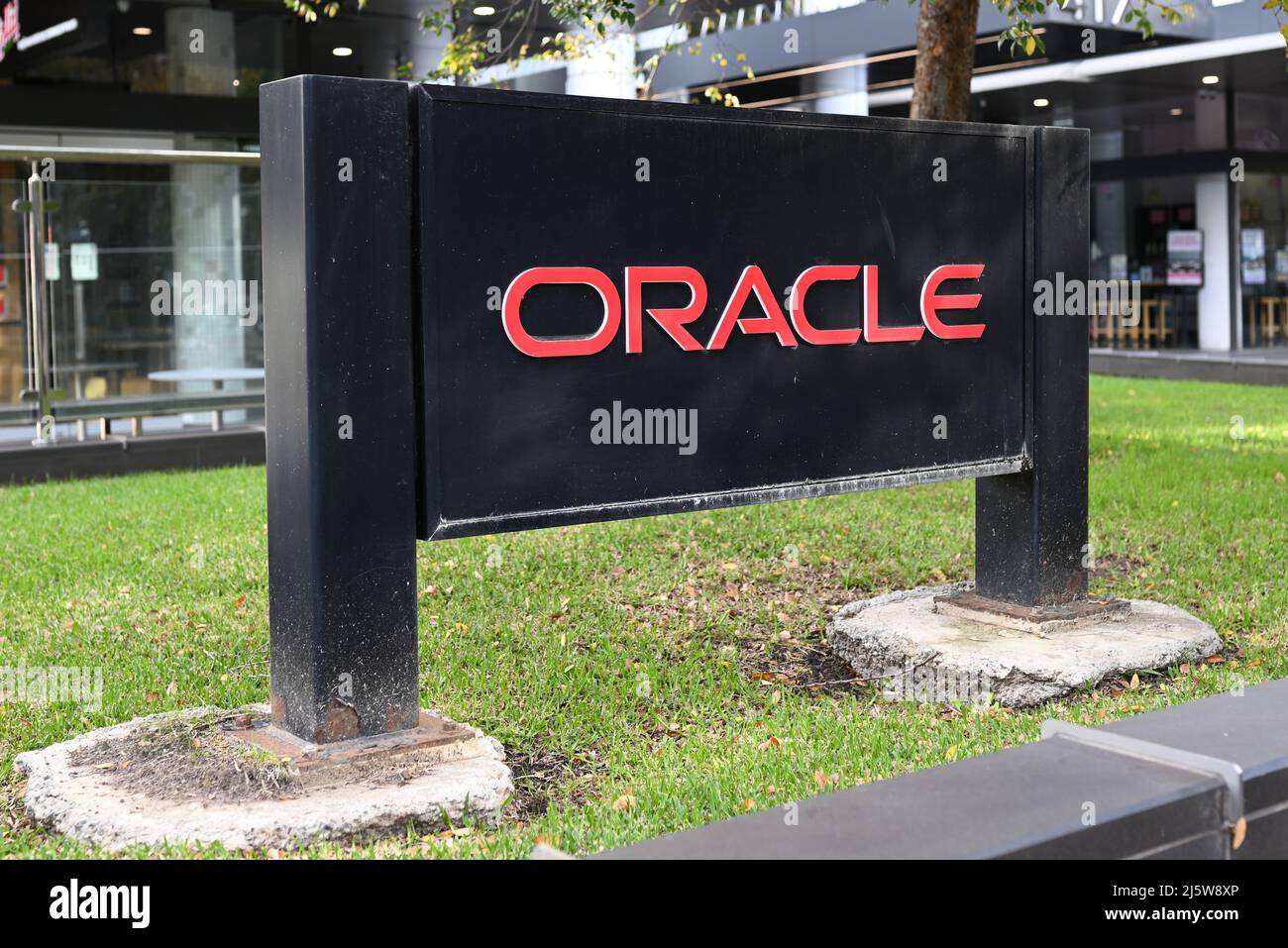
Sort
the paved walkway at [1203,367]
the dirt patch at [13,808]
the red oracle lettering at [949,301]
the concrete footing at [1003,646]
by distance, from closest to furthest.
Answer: the dirt patch at [13,808], the concrete footing at [1003,646], the red oracle lettering at [949,301], the paved walkway at [1203,367]

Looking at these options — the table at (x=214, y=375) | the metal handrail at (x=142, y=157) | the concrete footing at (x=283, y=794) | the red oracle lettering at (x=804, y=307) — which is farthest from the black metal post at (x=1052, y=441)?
the table at (x=214, y=375)

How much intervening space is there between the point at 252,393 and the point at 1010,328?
9363 millimetres

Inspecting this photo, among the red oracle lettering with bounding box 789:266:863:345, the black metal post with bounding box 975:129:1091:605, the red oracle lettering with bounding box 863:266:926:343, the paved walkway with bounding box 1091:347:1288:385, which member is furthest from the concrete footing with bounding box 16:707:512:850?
the paved walkway with bounding box 1091:347:1288:385

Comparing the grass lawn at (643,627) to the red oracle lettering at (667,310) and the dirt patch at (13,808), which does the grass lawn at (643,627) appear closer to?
the dirt patch at (13,808)

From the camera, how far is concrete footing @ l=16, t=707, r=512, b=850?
3912 mm

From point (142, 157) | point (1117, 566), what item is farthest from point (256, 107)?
point (1117, 566)

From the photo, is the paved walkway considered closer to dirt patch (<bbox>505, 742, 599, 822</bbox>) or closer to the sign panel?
the sign panel

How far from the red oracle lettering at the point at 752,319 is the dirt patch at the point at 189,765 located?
1.98 meters

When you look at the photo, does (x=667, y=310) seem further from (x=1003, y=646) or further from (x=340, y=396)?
(x=1003, y=646)

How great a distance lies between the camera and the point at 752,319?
17.0 feet

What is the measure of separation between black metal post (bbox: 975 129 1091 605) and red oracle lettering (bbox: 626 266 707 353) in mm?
1741

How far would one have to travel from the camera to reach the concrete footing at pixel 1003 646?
217 inches
